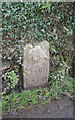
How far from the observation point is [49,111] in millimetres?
2322

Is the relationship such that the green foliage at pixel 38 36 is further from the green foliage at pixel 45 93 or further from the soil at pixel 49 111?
the soil at pixel 49 111

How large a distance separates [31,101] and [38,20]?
1748 mm

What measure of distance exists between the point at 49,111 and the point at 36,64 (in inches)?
39.6

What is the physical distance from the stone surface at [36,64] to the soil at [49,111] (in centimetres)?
53

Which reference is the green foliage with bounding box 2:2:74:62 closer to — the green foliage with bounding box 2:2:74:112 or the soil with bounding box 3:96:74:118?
the green foliage with bounding box 2:2:74:112

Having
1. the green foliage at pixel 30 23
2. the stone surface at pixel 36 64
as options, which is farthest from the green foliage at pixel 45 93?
the green foliage at pixel 30 23

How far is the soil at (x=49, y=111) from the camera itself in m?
2.22

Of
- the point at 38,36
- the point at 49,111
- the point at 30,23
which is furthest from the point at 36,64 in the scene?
the point at 49,111

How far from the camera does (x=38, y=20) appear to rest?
8.36 ft

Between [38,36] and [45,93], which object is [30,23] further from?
[45,93]

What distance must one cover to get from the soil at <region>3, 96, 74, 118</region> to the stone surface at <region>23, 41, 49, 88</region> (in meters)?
0.53

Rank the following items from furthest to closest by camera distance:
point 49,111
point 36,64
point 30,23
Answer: point 36,64 < point 30,23 < point 49,111

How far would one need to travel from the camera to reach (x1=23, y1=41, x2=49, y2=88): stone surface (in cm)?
254

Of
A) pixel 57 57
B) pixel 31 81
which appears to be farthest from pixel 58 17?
pixel 31 81
